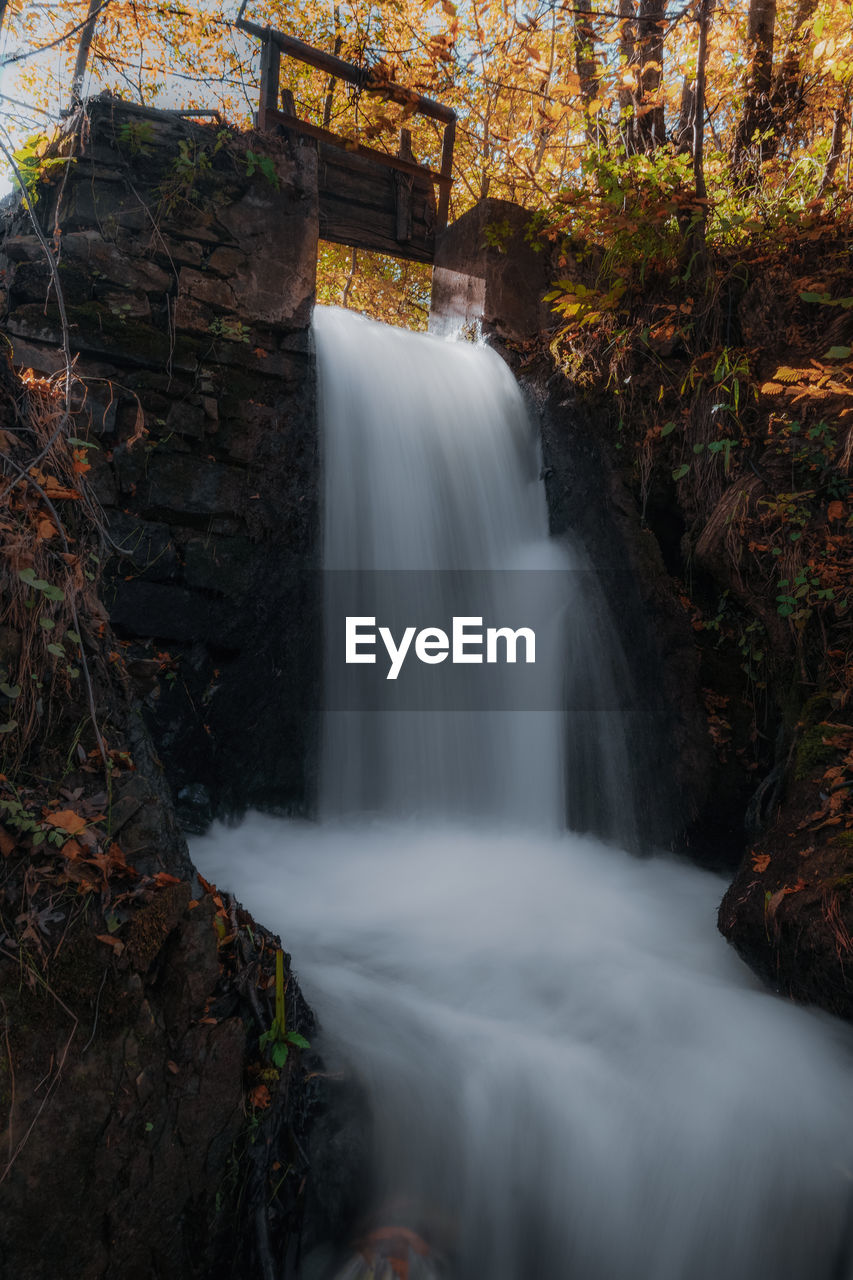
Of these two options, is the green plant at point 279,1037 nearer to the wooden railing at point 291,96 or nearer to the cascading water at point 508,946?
the cascading water at point 508,946

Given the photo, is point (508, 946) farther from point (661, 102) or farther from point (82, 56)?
point (82, 56)

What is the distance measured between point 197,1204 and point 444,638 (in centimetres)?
367

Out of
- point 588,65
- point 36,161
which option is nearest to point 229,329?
point 36,161

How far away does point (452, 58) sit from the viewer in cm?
472

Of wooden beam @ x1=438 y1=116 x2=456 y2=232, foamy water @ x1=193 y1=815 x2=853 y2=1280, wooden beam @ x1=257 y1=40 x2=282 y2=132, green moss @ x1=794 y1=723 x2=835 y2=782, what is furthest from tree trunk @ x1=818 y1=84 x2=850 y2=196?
foamy water @ x1=193 y1=815 x2=853 y2=1280

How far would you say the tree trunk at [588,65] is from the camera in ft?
18.1

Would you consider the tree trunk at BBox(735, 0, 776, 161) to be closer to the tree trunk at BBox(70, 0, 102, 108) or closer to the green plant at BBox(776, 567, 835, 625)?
the green plant at BBox(776, 567, 835, 625)

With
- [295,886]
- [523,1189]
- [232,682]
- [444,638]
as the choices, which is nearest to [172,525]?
[232,682]

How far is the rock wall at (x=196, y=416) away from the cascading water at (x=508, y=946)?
1.03 ft

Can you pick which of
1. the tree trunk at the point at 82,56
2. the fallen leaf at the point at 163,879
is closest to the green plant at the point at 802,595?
the fallen leaf at the point at 163,879

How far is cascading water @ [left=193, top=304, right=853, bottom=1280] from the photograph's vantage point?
7.42 feet

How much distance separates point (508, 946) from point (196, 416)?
12.0 feet

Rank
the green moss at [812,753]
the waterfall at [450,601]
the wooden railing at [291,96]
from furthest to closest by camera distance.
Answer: the wooden railing at [291,96], the waterfall at [450,601], the green moss at [812,753]

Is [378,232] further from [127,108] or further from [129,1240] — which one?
[129,1240]
